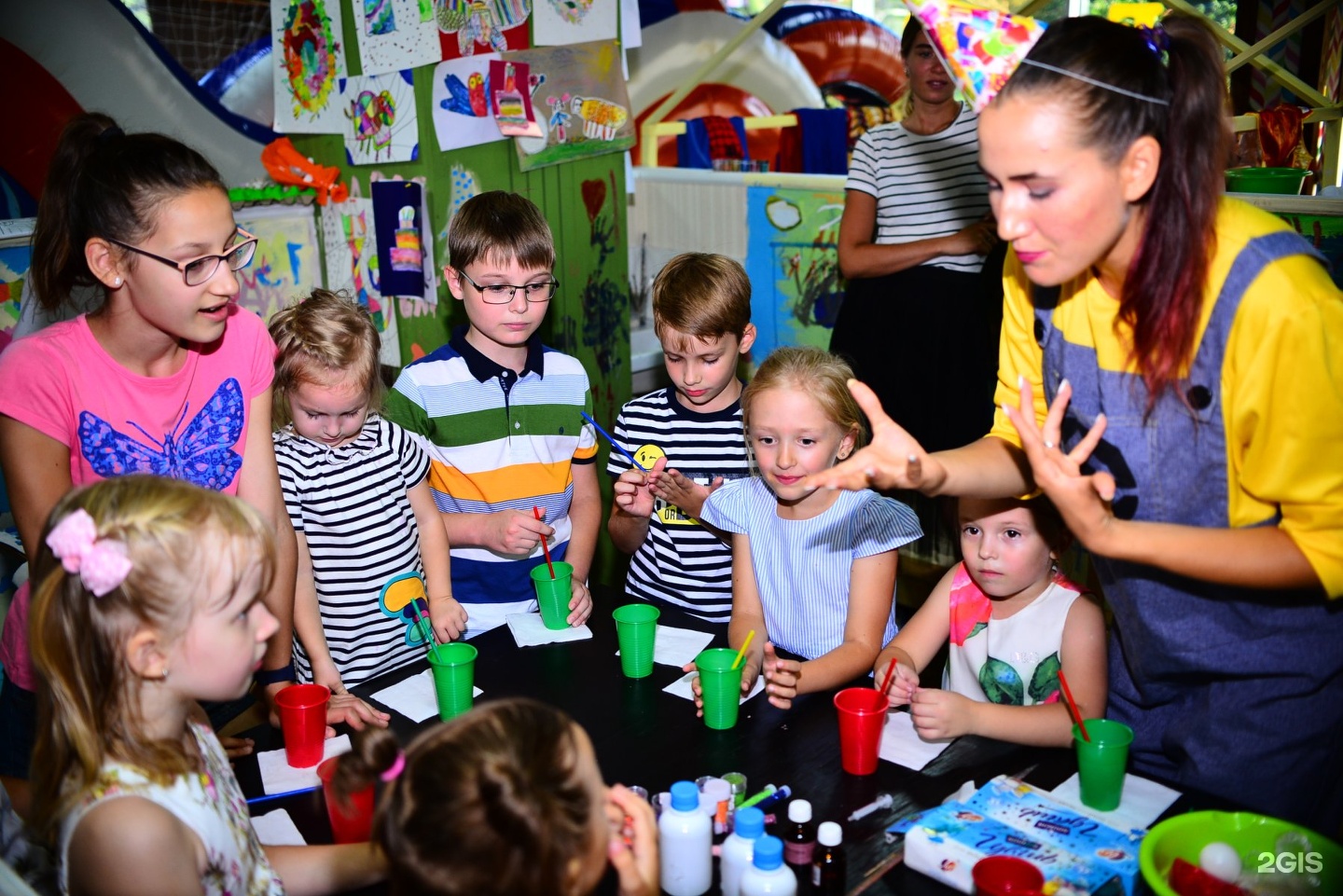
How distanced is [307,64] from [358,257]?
0.68 meters

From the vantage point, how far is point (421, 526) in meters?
2.44

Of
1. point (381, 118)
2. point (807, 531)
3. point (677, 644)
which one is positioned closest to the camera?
point (677, 644)

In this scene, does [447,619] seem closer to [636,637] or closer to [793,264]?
[636,637]

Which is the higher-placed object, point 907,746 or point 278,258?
point 278,258

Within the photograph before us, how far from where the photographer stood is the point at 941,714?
1.66m

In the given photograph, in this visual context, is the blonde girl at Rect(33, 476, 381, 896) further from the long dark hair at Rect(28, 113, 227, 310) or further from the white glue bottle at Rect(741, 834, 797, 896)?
the long dark hair at Rect(28, 113, 227, 310)

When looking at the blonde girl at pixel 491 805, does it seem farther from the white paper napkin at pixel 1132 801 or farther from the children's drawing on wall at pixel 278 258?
the children's drawing on wall at pixel 278 258

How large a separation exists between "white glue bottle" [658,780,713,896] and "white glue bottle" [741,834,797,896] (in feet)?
0.28

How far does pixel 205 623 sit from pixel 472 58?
2566 mm

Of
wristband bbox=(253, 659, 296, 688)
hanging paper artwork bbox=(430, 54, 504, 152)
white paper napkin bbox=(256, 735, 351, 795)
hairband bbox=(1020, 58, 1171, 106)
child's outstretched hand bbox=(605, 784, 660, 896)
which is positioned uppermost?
hanging paper artwork bbox=(430, 54, 504, 152)

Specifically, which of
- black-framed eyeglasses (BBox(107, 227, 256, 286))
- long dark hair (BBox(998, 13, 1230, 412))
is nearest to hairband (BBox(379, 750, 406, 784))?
black-framed eyeglasses (BBox(107, 227, 256, 286))

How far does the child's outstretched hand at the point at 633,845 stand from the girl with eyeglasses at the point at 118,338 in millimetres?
685

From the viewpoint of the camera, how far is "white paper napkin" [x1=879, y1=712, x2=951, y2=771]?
1.64m

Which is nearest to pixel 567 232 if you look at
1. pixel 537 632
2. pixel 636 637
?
pixel 537 632
